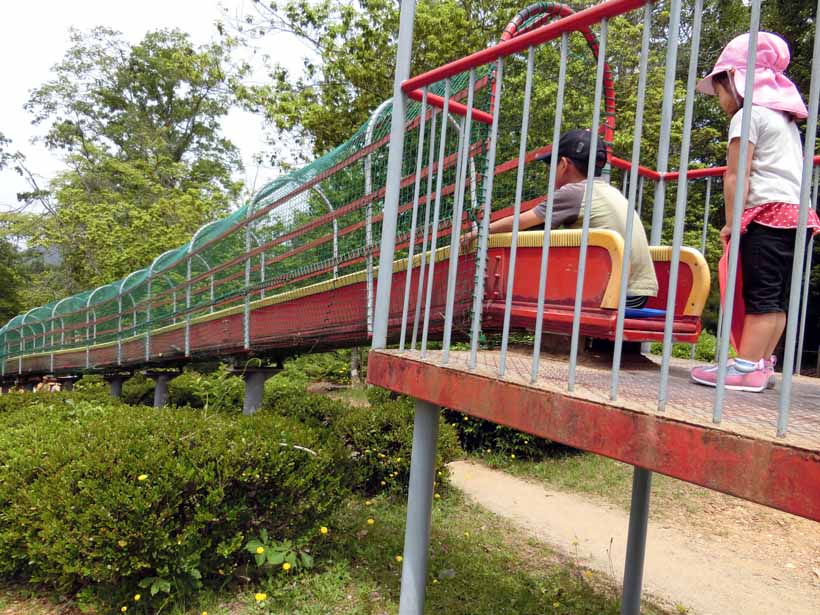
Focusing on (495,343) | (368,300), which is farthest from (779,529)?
(368,300)

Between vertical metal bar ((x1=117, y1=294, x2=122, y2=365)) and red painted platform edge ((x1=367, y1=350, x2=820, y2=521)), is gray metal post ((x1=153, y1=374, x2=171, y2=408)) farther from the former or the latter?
red painted platform edge ((x1=367, y1=350, x2=820, y2=521))

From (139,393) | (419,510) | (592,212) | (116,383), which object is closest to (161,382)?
(116,383)

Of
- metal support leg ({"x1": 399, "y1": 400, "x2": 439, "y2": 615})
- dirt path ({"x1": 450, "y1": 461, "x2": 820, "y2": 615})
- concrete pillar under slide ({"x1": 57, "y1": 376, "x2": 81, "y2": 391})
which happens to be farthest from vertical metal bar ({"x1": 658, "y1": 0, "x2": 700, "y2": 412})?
concrete pillar under slide ({"x1": 57, "y1": 376, "x2": 81, "y2": 391})

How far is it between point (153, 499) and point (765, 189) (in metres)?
2.99

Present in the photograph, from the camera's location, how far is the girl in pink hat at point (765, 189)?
1.91 m

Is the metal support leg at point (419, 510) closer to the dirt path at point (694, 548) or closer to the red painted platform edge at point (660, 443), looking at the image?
the red painted platform edge at point (660, 443)

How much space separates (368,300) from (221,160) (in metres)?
30.2

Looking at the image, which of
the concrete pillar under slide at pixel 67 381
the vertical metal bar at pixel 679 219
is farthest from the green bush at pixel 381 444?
the concrete pillar under slide at pixel 67 381

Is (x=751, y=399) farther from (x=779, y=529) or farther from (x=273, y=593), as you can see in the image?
(x=779, y=529)

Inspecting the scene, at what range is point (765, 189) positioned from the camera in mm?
1929

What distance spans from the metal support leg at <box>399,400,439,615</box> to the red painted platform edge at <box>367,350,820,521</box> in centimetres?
44

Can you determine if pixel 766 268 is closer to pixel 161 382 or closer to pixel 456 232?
pixel 456 232

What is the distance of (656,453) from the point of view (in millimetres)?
1376

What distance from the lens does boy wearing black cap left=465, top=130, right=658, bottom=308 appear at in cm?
243
